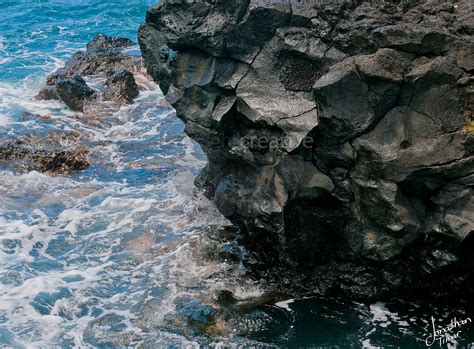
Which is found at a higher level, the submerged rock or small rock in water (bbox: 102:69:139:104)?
small rock in water (bbox: 102:69:139:104)

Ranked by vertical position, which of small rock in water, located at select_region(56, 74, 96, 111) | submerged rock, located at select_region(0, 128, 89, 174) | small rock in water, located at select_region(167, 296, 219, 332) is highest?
small rock in water, located at select_region(56, 74, 96, 111)

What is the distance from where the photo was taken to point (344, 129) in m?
7.95

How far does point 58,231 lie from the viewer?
11.1 m

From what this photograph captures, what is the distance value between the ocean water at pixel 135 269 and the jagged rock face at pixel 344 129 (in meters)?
0.72

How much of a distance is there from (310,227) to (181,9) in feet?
14.8

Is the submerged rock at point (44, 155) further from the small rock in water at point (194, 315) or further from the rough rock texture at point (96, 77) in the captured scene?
the small rock in water at point (194, 315)

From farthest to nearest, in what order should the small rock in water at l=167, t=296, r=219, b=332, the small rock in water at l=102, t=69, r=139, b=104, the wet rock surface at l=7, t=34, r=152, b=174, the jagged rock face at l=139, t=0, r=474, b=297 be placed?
the small rock in water at l=102, t=69, r=139, b=104 < the wet rock surface at l=7, t=34, r=152, b=174 < the small rock in water at l=167, t=296, r=219, b=332 < the jagged rock face at l=139, t=0, r=474, b=297

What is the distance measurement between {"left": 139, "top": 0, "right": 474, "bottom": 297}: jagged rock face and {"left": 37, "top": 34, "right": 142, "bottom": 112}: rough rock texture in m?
7.83

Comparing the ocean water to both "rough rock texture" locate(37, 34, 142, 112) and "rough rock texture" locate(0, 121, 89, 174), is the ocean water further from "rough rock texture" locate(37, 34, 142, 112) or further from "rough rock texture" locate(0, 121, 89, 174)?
"rough rock texture" locate(37, 34, 142, 112)

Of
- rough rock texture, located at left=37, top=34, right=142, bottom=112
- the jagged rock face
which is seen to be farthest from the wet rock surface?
the jagged rock face

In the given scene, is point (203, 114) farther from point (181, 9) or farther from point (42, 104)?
point (42, 104)

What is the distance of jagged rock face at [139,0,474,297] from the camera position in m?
7.72

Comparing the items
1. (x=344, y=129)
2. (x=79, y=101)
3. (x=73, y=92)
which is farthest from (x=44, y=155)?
(x=344, y=129)

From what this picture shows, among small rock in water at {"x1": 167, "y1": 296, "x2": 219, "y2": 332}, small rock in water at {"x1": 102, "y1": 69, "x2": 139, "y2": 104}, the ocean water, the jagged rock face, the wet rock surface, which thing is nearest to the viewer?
the jagged rock face
